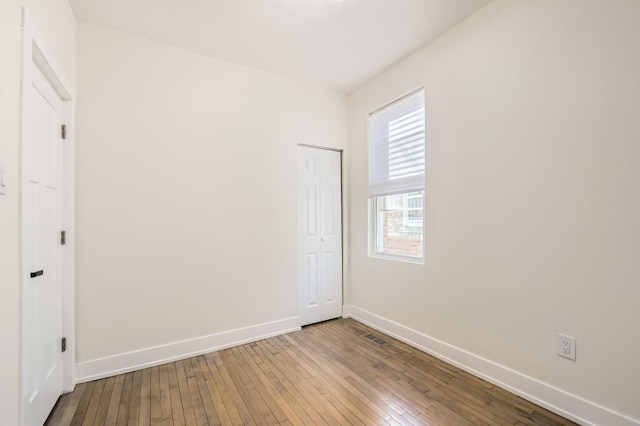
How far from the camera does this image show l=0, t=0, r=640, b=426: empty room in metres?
1.59

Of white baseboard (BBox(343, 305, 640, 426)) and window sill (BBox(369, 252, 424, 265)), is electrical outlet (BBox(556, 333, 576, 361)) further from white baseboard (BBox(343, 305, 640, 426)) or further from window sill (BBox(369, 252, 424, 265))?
window sill (BBox(369, 252, 424, 265))

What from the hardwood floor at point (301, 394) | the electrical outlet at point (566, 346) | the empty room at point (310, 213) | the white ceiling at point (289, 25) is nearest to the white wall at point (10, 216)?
the empty room at point (310, 213)

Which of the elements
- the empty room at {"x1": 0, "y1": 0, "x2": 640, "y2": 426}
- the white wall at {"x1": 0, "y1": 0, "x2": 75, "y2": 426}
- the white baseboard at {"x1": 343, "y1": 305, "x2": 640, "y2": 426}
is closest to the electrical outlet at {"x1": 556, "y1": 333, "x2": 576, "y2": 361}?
the empty room at {"x1": 0, "y1": 0, "x2": 640, "y2": 426}

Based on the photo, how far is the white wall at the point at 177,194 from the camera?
7.42 ft

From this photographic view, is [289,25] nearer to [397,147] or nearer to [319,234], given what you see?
[397,147]

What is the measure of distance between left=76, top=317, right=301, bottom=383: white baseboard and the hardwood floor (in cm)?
7

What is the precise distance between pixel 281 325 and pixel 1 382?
2226 millimetres

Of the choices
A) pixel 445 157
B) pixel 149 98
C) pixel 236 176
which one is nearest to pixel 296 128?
pixel 236 176

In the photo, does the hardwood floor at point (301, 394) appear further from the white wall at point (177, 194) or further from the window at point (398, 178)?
the window at point (398, 178)

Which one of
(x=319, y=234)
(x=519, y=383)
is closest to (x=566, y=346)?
(x=519, y=383)

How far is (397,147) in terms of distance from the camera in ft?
9.77

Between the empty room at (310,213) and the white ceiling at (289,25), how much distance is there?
23 mm

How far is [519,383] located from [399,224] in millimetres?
1608

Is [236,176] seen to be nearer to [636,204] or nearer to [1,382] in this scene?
[1,382]
